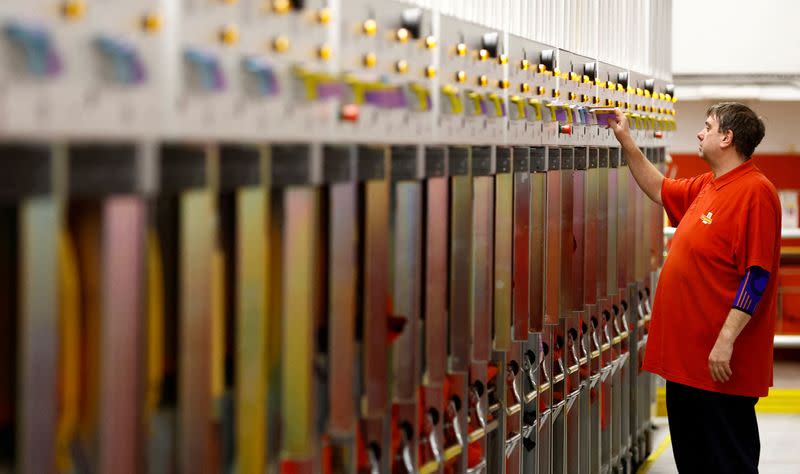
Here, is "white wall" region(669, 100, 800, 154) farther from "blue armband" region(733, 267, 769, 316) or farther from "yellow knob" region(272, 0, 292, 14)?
"yellow knob" region(272, 0, 292, 14)

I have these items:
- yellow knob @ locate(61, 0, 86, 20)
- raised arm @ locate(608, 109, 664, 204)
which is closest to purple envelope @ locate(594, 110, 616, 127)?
raised arm @ locate(608, 109, 664, 204)

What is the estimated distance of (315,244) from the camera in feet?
6.86

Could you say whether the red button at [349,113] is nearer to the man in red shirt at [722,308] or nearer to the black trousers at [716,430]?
the man in red shirt at [722,308]

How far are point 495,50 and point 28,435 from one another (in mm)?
1850

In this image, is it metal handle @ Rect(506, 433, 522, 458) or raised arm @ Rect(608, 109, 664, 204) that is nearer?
metal handle @ Rect(506, 433, 522, 458)

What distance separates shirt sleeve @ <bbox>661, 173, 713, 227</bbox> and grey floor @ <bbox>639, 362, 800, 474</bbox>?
1780mm

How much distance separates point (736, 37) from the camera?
7.34 metres

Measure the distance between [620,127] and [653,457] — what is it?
2275 mm

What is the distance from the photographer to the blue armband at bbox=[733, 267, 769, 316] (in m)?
3.49

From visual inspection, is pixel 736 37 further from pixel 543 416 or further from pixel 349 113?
pixel 349 113

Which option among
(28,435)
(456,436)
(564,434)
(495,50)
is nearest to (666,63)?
(564,434)

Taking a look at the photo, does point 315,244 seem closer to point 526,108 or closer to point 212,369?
point 212,369

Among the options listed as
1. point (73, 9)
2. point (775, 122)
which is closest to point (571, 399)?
point (73, 9)

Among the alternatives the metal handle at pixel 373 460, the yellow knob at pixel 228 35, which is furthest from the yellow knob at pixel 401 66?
the metal handle at pixel 373 460
